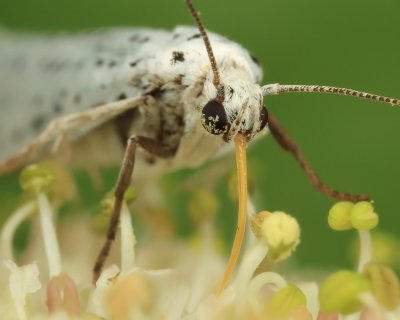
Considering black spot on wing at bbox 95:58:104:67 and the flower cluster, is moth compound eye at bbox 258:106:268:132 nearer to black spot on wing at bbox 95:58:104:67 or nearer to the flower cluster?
the flower cluster

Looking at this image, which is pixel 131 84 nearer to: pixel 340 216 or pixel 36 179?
pixel 36 179

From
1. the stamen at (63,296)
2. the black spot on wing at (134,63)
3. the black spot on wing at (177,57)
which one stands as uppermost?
the black spot on wing at (134,63)

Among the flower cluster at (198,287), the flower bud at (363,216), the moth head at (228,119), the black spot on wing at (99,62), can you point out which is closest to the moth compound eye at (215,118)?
the moth head at (228,119)

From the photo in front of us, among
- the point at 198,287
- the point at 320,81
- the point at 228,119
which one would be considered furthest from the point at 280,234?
the point at 320,81

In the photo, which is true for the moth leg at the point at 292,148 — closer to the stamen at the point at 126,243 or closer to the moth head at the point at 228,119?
the moth head at the point at 228,119

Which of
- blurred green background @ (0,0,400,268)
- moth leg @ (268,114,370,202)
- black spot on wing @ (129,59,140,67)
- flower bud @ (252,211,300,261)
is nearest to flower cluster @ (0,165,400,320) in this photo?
flower bud @ (252,211,300,261)
